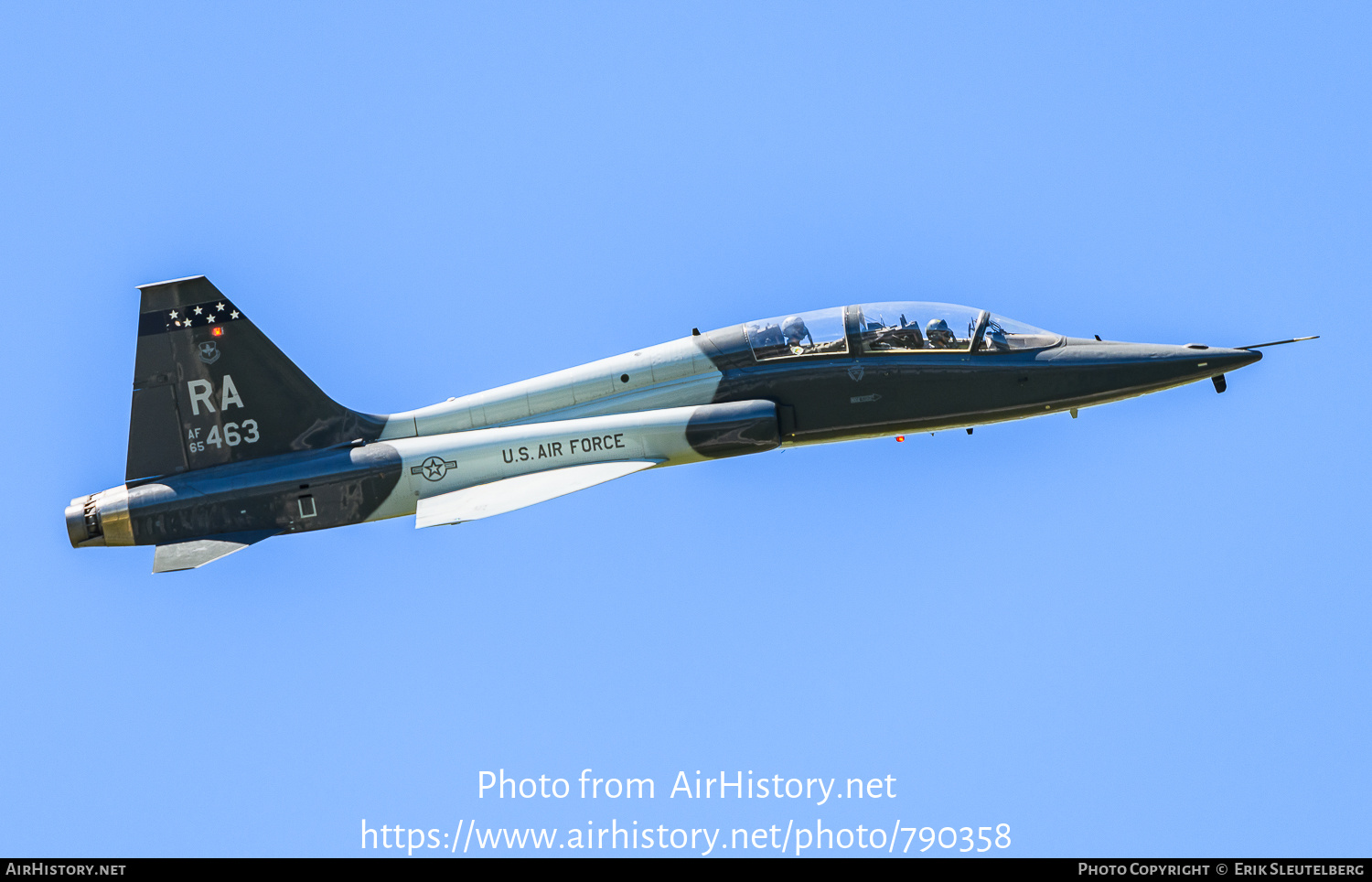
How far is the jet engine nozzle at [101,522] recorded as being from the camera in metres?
24.8

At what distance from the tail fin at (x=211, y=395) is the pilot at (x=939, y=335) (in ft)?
27.6

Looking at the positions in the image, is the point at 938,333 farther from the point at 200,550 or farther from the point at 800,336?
the point at 200,550

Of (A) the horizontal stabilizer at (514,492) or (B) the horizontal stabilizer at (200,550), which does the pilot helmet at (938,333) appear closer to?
(A) the horizontal stabilizer at (514,492)

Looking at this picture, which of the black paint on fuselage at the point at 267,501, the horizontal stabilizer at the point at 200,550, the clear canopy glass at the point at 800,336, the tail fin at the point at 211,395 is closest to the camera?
the horizontal stabilizer at the point at 200,550

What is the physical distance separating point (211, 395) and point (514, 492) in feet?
16.7

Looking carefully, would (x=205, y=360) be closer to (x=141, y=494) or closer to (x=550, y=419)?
(x=141, y=494)

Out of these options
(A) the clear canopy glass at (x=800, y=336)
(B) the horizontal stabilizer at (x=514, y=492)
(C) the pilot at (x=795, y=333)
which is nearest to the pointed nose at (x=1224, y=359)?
(A) the clear canopy glass at (x=800, y=336)

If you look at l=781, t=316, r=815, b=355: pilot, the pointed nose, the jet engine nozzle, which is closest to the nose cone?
the pointed nose

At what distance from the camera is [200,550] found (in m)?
24.4

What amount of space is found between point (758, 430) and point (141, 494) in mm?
9247

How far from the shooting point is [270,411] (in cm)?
2536

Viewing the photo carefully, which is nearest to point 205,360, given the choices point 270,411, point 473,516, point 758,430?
point 270,411

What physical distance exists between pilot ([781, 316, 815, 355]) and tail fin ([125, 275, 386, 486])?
20.7ft

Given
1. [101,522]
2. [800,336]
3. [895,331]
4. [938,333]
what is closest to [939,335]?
[938,333]
